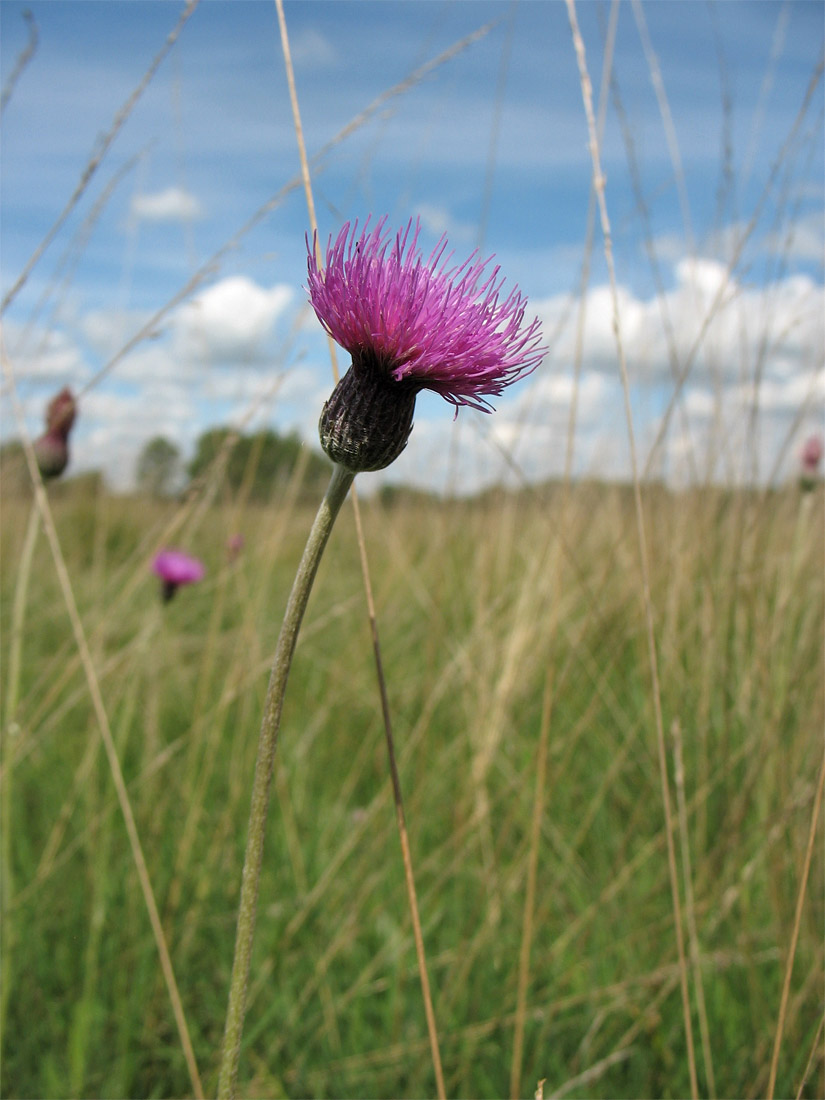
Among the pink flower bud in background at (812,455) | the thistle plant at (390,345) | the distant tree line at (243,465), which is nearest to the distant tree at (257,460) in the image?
the distant tree line at (243,465)

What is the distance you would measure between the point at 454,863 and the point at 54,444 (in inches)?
37.4

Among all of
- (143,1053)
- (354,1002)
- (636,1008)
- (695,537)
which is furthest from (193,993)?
(695,537)

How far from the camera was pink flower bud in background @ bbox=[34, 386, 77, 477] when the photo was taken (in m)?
1.45

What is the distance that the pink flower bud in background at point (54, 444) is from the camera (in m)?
1.45

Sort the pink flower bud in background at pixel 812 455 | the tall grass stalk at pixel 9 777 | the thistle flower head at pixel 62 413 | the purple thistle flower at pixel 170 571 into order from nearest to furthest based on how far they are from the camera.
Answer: the tall grass stalk at pixel 9 777, the thistle flower head at pixel 62 413, the purple thistle flower at pixel 170 571, the pink flower bud in background at pixel 812 455

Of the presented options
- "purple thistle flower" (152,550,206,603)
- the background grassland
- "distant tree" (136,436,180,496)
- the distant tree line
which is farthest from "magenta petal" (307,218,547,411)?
"distant tree" (136,436,180,496)

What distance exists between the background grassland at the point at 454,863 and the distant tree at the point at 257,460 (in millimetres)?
141

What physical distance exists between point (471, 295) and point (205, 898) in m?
1.14

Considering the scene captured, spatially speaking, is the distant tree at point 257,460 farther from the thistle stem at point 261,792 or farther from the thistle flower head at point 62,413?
the thistle stem at point 261,792

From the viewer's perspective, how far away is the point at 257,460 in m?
1.75

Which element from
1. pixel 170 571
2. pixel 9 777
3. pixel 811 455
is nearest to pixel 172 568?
pixel 170 571

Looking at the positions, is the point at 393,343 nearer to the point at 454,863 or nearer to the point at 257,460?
the point at 454,863

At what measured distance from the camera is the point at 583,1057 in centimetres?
118

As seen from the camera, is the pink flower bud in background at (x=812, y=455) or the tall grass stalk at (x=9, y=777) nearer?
the tall grass stalk at (x=9, y=777)
